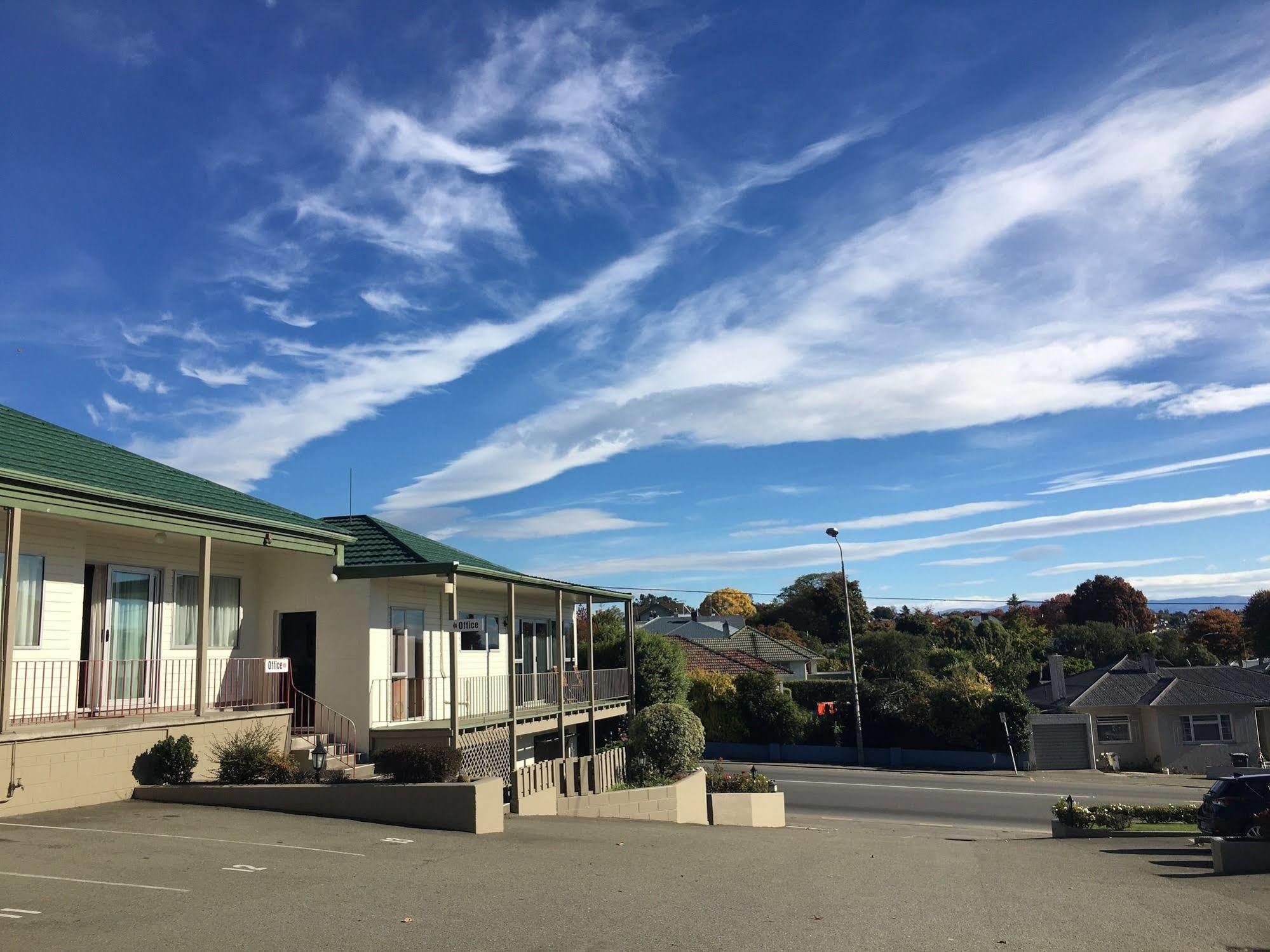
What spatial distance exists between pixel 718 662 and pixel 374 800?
3809cm

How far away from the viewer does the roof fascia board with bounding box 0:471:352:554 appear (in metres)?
13.1

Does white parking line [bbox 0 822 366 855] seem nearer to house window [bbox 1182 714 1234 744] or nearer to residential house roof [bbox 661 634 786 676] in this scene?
residential house roof [bbox 661 634 786 676]

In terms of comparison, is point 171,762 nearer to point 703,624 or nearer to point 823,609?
point 703,624

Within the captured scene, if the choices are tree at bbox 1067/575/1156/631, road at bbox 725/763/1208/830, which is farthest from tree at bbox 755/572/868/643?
road at bbox 725/763/1208/830

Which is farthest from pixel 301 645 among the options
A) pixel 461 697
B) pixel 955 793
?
pixel 955 793

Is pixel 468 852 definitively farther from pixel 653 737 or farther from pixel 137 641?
pixel 653 737

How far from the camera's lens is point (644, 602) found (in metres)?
145

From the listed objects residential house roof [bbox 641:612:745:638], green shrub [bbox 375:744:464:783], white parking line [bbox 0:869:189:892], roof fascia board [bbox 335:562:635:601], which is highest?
residential house roof [bbox 641:612:745:638]

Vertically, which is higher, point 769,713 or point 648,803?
point 769,713

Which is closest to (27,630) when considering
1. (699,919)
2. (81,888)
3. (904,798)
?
(81,888)

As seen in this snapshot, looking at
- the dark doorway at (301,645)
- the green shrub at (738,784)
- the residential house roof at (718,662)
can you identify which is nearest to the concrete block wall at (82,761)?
the dark doorway at (301,645)

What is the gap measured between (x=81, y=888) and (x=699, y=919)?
5.54m

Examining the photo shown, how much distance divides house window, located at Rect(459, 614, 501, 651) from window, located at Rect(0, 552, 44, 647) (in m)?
9.99

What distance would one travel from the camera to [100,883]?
8906 mm
